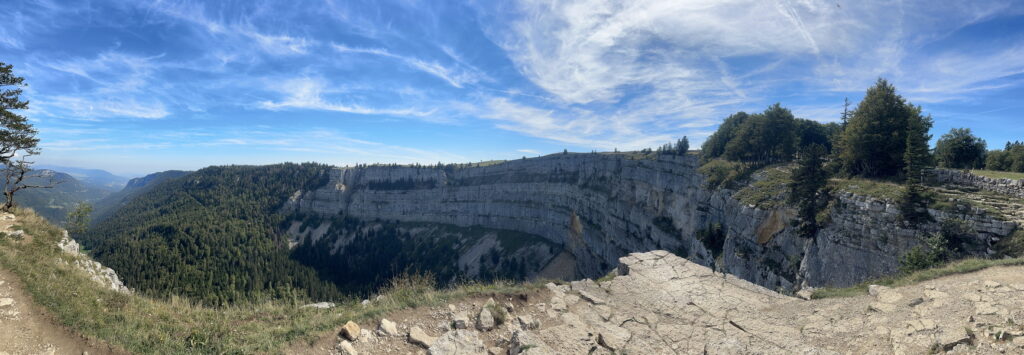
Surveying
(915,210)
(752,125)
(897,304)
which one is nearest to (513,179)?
(752,125)

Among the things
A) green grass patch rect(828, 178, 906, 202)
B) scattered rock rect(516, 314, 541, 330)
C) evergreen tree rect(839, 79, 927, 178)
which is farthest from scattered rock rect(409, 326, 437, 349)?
evergreen tree rect(839, 79, 927, 178)

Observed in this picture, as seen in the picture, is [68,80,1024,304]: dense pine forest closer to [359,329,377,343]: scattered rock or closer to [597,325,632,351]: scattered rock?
[359,329,377,343]: scattered rock

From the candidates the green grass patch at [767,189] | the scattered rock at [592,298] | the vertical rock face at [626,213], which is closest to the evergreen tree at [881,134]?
the green grass patch at [767,189]

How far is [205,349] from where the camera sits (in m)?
9.19

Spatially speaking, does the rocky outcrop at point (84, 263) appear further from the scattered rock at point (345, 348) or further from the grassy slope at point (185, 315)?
the scattered rock at point (345, 348)

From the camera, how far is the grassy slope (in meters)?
9.36

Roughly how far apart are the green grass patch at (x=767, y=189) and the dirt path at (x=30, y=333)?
133 ft

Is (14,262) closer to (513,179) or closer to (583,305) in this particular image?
(583,305)

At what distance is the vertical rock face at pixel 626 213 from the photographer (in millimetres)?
Result: 23750

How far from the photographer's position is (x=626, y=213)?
196 feet


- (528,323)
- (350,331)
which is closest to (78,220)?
(350,331)

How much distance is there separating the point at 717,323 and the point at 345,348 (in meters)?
12.4

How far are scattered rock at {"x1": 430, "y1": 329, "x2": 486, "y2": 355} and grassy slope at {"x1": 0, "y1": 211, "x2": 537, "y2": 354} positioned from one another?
1.75 metres

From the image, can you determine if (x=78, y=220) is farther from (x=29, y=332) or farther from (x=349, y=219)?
(x=349, y=219)
